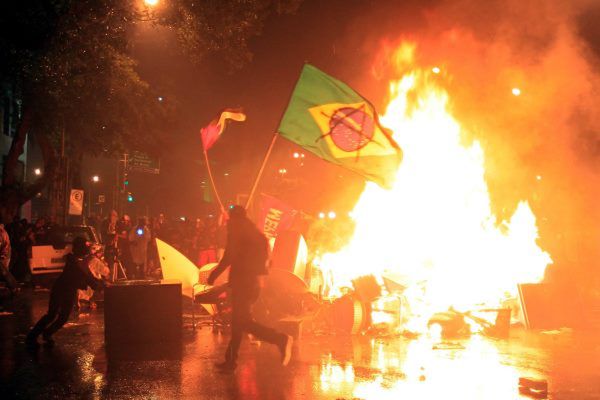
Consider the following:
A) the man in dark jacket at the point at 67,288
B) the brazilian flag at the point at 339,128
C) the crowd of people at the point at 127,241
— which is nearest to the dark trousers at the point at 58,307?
the man in dark jacket at the point at 67,288

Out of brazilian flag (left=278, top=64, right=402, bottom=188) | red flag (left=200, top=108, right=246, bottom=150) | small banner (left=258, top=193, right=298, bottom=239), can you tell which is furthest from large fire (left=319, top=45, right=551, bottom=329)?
red flag (left=200, top=108, right=246, bottom=150)

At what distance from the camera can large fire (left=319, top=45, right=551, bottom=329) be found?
41.0 feet

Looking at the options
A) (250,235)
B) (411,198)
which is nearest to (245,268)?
(250,235)

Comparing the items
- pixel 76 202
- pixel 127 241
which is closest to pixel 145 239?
pixel 127 241

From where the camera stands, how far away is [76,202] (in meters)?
19.4

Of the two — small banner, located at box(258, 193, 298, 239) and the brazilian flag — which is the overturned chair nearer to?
small banner, located at box(258, 193, 298, 239)

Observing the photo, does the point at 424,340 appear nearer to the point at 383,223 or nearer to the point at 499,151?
the point at 383,223

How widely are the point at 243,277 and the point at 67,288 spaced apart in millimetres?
3192

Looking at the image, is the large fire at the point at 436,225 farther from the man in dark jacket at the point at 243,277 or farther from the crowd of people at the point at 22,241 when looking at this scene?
the crowd of people at the point at 22,241

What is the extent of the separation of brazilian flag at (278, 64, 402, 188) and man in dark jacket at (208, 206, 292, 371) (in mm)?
3380

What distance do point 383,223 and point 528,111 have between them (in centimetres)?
810

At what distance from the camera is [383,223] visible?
13414 mm

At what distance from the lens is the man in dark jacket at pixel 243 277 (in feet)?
24.5

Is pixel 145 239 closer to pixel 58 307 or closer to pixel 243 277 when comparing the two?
pixel 58 307
